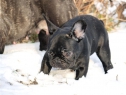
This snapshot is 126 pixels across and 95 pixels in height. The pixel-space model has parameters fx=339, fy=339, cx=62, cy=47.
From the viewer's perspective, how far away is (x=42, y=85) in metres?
2.93

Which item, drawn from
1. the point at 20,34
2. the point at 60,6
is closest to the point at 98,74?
the point at 60,6

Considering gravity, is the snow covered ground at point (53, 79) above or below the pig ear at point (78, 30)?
below

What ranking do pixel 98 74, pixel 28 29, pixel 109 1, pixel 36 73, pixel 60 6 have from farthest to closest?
pixel 109 1, pixel 28 29, pixel 60 6, pixel 98 74, pixel 36 73

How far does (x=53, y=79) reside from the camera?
3.29 m

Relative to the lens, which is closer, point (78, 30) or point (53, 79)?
point (78, 30)

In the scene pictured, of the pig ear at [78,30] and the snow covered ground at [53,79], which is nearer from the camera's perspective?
the snow covered ground at [53,79]

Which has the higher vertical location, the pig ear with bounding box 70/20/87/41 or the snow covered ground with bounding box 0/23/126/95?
the pig ear with bounding box 70/20/87/41

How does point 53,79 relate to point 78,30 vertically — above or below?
below

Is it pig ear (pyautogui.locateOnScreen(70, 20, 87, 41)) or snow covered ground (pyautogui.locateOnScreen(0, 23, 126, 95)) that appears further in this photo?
pig ear (pyautogui.locateOnScreen(70, 20, 87, 41))

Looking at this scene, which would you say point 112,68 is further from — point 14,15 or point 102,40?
point 14,15

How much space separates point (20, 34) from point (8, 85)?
2641 millimetres

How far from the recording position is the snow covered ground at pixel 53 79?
8.92ft

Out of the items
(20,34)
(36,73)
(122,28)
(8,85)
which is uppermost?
(8,85)

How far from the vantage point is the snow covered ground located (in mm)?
2717
